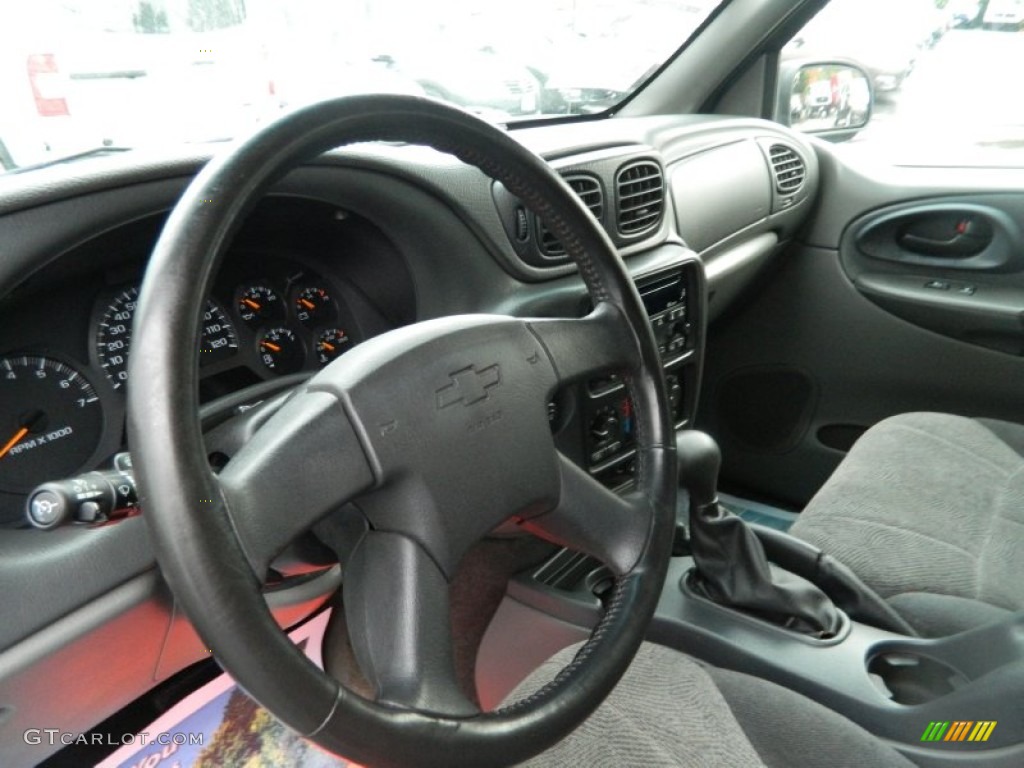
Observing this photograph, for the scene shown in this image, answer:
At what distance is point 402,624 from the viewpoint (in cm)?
72

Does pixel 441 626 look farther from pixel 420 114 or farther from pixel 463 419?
pixel 420 114

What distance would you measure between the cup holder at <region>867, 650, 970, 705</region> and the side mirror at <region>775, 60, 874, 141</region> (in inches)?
63.0

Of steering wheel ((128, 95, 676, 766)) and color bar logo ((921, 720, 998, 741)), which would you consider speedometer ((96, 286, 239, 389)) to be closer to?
steering wheel ((128, 95, 676, 766))

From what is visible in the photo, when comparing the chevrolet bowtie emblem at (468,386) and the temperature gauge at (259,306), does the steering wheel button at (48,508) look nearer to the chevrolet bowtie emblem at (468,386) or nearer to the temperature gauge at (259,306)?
the chevrolet bowtie emblem at (468,386)

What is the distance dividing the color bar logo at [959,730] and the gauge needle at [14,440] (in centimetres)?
100

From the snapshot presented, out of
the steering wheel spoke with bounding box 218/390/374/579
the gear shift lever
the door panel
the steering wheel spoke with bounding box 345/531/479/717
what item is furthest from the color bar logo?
the door panel

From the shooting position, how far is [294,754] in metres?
1.41

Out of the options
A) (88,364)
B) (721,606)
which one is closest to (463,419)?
(88,364)

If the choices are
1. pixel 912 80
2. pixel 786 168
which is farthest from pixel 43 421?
pixel 912 80

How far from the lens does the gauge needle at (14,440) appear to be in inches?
34.8

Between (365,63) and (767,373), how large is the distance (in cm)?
128

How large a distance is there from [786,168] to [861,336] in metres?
0.44

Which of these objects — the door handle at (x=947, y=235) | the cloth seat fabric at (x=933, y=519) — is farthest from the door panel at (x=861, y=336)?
the cloth seat fabric at (x=933, y=519)

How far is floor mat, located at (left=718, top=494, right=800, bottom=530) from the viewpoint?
2193mm
